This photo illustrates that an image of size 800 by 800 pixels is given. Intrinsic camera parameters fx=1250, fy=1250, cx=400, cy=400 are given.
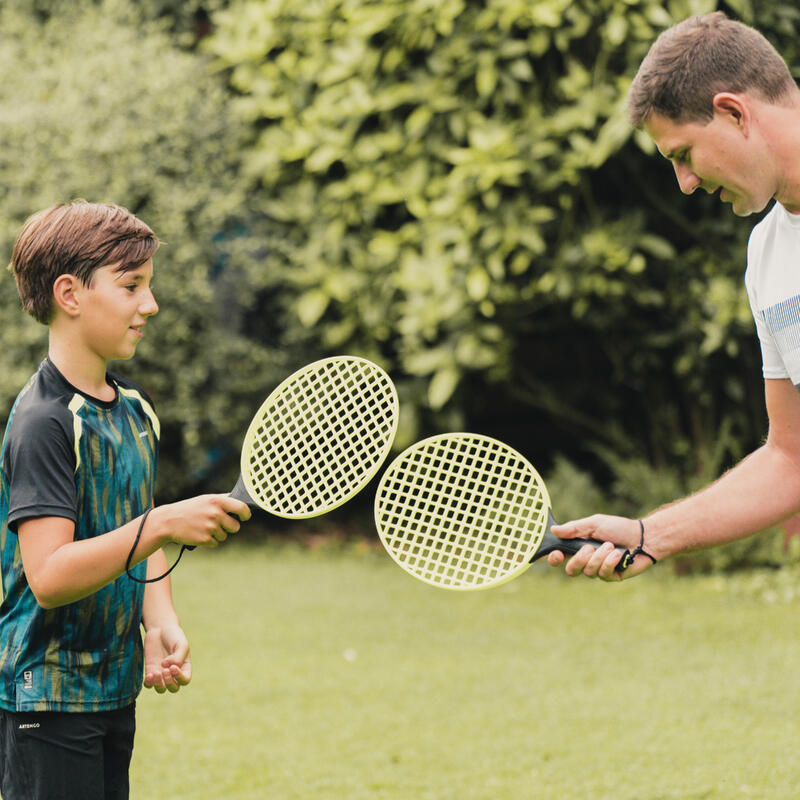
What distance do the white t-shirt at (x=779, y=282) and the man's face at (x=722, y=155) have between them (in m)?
0.08

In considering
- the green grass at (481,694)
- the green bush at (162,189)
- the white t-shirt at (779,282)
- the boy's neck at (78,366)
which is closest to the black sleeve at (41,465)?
the boy's neck at (78,366)

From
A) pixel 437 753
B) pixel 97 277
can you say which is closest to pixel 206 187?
pixel 437 753

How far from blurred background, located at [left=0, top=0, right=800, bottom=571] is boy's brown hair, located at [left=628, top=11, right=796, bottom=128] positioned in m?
3.69

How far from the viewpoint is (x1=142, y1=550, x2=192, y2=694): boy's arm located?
293 cm

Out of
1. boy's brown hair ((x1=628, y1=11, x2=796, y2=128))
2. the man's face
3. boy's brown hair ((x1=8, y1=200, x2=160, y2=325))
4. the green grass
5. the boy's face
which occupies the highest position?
boy's brown hair ((x1=628, y1=11, x2=796, y2=128))

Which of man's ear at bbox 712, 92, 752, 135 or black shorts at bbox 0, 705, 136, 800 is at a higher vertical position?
man's ear at bbox 712, 92, 752, 135

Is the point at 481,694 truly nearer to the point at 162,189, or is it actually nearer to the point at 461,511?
the point at 461,511

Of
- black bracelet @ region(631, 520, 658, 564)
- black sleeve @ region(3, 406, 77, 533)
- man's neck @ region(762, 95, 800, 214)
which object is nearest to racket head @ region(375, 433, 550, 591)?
black bracelet @ region(631, 520, 658, 564)

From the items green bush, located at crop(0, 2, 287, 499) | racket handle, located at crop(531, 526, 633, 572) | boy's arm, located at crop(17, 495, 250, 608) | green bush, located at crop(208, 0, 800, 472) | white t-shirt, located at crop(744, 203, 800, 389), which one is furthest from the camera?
green bush, located at crop(0, 2, 287, 499)

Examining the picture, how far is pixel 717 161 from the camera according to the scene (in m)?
2.84

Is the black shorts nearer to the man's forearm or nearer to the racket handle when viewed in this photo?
the racket handle

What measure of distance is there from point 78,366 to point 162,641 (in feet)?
2.32

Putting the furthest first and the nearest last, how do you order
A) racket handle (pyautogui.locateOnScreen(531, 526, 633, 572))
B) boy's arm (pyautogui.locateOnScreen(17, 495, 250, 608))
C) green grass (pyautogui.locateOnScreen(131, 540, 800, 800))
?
green grass (pyautogui.locateOnScreen(131, 540, 800, 800)) → racket handle (pyautogui.locateOnScreen(531, 526, 633, 572)) → boy's arm (pyautogui.locateOnScreen(17, 495, 250, 608))

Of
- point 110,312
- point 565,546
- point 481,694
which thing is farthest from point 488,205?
point 110,312
